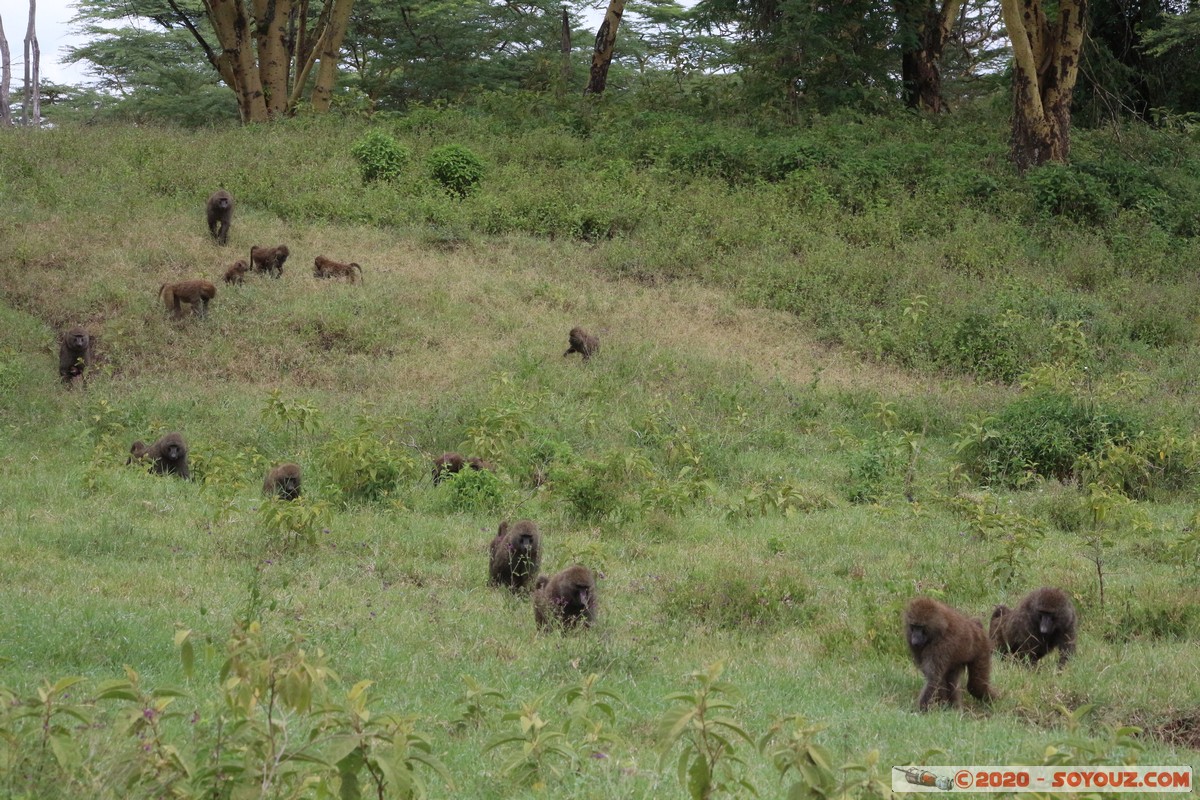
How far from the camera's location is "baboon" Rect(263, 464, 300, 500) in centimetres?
1081

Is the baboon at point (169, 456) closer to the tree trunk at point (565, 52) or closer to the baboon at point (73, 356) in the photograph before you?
the baboon at point (73, 356)

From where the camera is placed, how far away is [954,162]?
931 inches

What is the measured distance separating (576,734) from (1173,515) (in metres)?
8.17

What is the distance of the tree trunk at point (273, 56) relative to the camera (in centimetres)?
2656

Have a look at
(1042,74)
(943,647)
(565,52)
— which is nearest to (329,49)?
(565,52)

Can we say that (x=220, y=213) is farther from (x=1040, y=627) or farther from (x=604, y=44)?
(x=1040, y=627)

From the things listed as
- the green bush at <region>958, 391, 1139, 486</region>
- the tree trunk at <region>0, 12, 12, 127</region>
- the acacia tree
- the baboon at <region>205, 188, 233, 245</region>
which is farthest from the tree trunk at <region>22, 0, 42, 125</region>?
the green bush at <region>958, 391, 1139, 486</region>

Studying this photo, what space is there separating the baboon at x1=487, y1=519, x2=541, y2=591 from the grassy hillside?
230 mm

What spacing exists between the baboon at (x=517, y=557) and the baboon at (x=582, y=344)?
7.28 m

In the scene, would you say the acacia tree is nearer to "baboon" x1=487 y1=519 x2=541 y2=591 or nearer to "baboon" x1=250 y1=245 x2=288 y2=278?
"baboon" x1=250 y1=245 x2=288 y2=278

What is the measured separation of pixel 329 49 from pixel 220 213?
10043 mm

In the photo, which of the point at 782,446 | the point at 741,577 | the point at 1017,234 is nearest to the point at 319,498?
the point at 741,577

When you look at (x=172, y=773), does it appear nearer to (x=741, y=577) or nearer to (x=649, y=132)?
(x=741, y=577)

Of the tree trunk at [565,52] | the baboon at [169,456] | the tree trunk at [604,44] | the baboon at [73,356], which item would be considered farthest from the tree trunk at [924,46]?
the baboon at [169,456]
